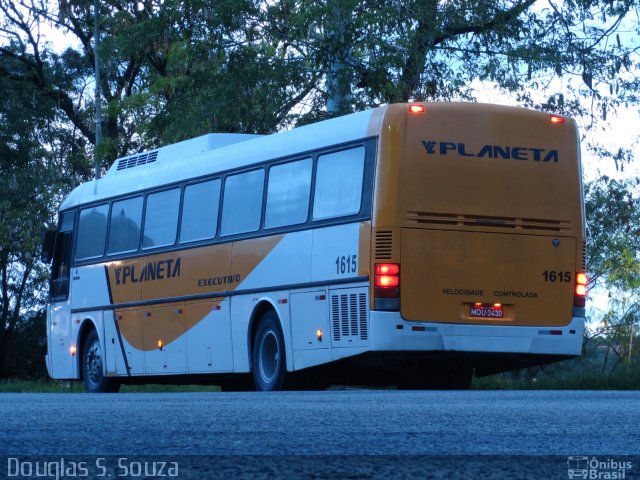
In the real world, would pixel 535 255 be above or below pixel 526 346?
above

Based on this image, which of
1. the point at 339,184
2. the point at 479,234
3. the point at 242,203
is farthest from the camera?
the point at 242,203

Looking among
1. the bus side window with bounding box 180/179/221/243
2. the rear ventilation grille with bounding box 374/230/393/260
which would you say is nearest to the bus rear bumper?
the rear ventilation grille with bounding box 374/230/393/260

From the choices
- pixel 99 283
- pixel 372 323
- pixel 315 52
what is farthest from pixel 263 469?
pixel 315 52

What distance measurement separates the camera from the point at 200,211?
2028 centimetres

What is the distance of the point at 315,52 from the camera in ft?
88.6

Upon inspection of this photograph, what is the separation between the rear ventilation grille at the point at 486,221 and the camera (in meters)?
16.9

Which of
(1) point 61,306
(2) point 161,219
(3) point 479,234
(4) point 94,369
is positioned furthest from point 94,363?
(3) point 479,234

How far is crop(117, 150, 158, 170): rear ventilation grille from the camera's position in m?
22.6

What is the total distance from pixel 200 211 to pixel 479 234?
469 centimetres

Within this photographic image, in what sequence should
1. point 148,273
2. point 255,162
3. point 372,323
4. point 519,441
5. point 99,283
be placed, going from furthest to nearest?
point 99,283 < point 148,273 < point 255,162 < point 372,323 < point 519,441

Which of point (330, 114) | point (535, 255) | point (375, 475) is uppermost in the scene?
point (330, 114)

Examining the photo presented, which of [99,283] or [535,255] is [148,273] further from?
[535,255]

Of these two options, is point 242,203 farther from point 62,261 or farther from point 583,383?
point 583,383

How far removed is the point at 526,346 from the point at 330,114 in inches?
433
